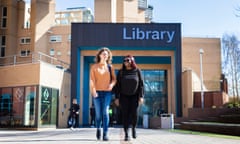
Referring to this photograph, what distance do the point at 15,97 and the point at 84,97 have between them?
6958 millimetres

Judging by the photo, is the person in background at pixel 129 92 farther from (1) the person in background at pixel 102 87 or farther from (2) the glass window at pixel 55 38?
(2) the glass window at pixel 55 38

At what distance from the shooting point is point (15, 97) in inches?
845

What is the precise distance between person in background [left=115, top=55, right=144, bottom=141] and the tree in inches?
1426

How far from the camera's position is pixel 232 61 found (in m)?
47.4

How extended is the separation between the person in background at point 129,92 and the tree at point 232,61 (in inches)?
1426

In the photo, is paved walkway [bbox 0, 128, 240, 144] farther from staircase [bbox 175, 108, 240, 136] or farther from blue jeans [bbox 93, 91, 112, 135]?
staircase [bbox 175, 108, 240, 136]

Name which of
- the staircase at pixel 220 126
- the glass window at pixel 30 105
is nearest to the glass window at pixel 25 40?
the glass window at pixel 30 105

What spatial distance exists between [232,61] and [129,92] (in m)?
43.2

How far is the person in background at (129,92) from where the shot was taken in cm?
684

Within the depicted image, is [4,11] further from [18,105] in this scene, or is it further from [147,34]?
[18,105]

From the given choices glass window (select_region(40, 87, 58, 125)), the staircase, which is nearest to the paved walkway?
the staircase

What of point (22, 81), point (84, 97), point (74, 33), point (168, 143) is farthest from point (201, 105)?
point (168, 143)

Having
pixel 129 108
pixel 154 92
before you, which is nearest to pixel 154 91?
pixel 154 92

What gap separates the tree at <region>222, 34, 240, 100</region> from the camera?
141ft
